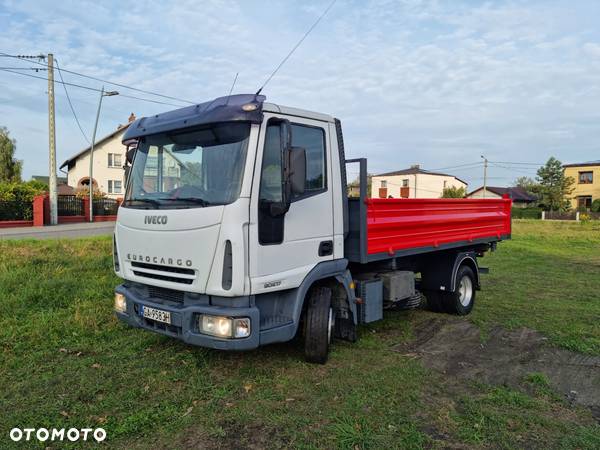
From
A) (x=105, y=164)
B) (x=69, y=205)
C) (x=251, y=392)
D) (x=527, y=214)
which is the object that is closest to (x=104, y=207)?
(x=69, y=205)

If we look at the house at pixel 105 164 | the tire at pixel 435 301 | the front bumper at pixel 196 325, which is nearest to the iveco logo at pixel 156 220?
the front bumper at pixel 196 325

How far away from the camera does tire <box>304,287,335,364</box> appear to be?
4676 mm

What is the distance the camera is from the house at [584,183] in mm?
54975

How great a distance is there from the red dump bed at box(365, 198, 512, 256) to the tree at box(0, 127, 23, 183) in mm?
46580

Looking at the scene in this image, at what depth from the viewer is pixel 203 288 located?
394cm

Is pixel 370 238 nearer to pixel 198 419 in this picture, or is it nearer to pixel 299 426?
pixel 299 426

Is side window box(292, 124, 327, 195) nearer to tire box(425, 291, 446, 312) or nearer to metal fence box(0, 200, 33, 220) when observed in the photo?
tire box(425, 291, 446, 312)

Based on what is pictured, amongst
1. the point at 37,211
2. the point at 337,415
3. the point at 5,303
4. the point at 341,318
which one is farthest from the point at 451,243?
the point at 37,211

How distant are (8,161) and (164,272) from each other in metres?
49.2

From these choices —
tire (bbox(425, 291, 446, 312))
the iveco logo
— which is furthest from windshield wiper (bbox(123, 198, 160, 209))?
tire (bbox(425, 291, 446, 312))

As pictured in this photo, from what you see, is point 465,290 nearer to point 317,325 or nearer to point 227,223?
point 317,325

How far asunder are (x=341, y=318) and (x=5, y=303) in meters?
4.67

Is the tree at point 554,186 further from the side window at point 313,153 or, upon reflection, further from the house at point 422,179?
the side window at point 313,153

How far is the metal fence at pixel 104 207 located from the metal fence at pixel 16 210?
6.47 metres
